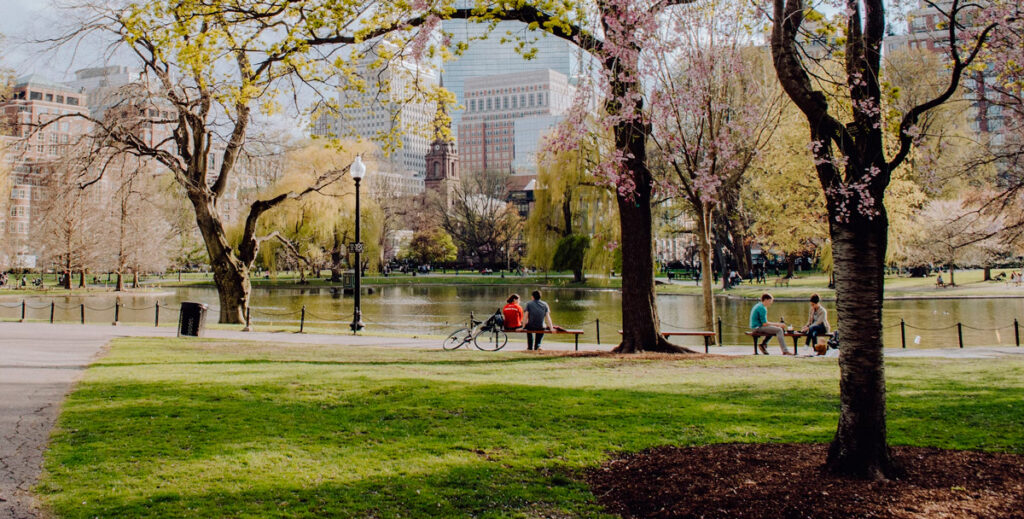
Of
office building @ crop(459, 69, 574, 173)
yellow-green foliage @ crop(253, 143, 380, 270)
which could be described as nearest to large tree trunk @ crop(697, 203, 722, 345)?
yellow-green foliage @ crop(253, 143, 380, 270)

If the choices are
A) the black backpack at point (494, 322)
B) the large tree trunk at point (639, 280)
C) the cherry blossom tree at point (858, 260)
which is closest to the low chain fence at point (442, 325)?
the black backpack at point (494, 322)

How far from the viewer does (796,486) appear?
4562 millimetres

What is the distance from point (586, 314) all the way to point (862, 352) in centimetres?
2339

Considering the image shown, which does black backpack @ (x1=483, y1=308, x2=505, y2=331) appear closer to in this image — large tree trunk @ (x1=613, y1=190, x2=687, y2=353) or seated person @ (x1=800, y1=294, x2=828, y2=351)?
large tree trunk @ (x1=613, y1=190, x2=687, y2=353)

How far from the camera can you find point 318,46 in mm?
13023

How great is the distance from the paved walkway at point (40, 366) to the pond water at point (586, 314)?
11.3ft

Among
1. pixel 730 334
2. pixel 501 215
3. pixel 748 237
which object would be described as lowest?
pixel 730 334

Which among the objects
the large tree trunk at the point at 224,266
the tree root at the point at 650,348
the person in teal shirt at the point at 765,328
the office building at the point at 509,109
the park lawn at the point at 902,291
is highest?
the office building at the point at 509,109

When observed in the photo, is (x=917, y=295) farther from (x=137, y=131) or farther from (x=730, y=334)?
(x=137, y=131)

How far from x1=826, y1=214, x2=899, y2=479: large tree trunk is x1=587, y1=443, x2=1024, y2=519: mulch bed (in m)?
0.18

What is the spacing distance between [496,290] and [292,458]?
152ft

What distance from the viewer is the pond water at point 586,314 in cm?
2046

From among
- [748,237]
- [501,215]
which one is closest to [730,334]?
[748,237]

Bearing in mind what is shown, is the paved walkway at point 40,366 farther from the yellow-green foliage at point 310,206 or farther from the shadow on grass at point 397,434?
the yellow-green foliage at point 310,206
